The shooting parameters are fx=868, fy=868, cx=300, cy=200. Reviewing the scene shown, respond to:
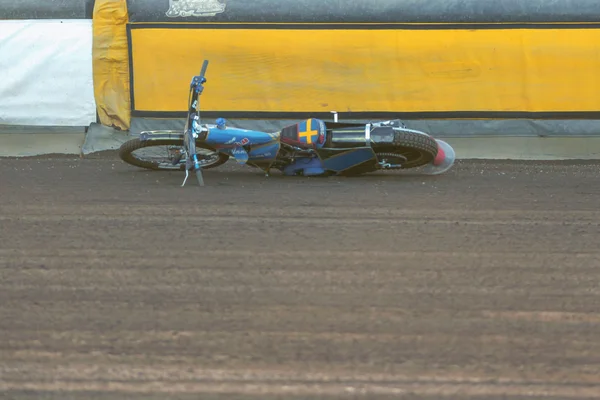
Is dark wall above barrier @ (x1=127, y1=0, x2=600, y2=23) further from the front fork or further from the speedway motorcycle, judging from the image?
the front fork

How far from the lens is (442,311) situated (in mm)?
4531

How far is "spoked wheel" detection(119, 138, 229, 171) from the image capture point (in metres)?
9.53

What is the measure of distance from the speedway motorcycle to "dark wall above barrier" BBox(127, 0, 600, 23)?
9.83 ft

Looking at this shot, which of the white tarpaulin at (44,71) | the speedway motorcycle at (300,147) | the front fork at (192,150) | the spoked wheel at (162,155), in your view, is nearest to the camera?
the front fork at (192,150)

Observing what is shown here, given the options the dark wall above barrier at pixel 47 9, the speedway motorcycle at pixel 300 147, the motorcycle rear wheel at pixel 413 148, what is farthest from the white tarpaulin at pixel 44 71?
the motorcycle rear wheel at pixel 413 148

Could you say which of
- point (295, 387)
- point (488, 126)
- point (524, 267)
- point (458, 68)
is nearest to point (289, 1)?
point (458, 68)

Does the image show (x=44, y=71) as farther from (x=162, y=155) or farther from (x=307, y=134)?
(x=307, y=134)

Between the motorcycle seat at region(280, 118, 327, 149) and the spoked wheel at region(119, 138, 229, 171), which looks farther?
the spoked wheel at region(119, 138, 229, 171)

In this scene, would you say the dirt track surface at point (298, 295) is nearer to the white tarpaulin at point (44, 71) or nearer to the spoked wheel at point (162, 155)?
the spoked wheel at point (162, 155)

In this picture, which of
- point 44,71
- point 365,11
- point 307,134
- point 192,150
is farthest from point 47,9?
point 307,134

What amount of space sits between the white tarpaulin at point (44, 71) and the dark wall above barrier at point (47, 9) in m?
0.11

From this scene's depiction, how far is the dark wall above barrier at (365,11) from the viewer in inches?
471

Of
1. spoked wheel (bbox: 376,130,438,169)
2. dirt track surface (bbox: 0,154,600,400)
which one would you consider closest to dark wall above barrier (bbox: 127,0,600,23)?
spoked wheel (bbox: 376,130,438,169)

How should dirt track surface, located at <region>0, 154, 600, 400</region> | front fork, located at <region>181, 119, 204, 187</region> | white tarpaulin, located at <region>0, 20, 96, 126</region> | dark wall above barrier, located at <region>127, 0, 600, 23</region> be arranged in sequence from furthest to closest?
white tarpaulin, located at <region>0, 20, 96, 126</region> < dark wall above barrier, located at <region>127, 0, 600, 23</region> < front fork, located at <region>181, 119, 204, 187</region> < dirt track surface, located at <region>0, 154, 600, 400</region>
